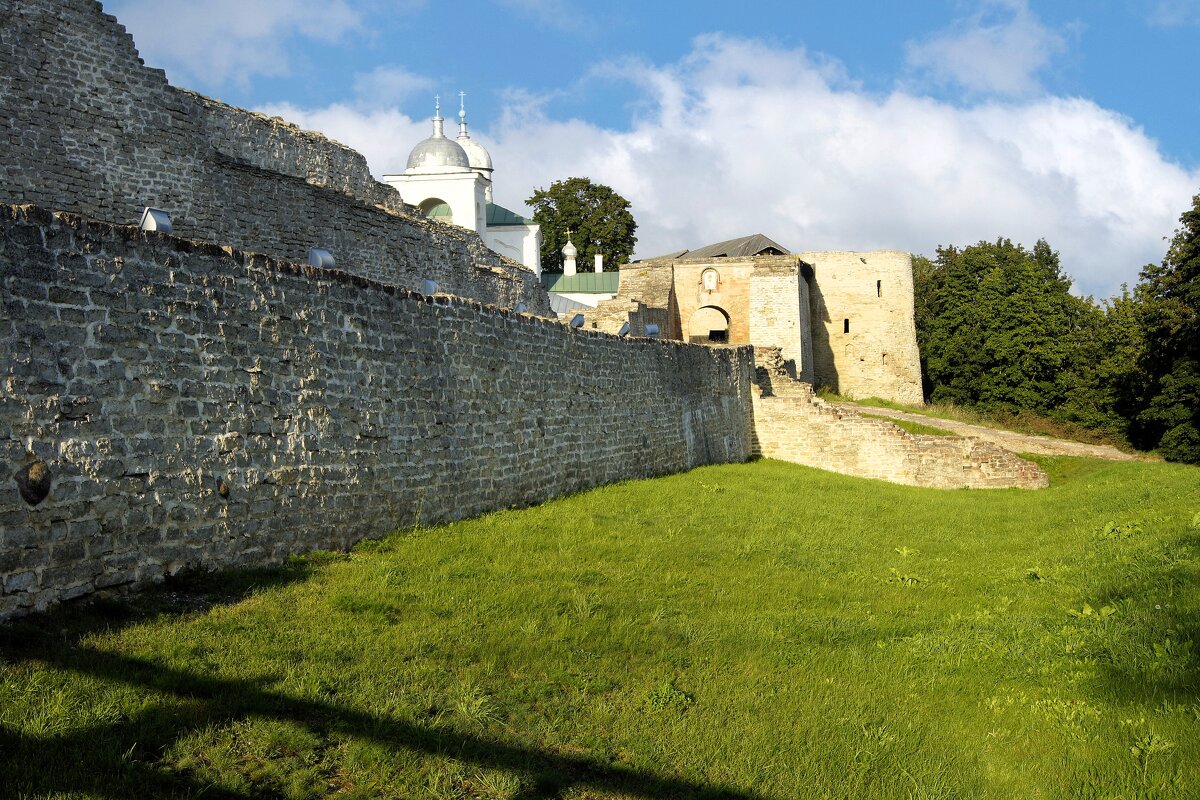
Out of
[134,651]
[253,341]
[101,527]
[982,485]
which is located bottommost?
[982,485]

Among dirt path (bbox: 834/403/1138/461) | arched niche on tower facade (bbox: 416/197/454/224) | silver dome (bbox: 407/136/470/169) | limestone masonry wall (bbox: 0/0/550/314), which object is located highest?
silver dome (bbox: 407/136/470/169)

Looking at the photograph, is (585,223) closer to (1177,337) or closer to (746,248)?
(746,248)

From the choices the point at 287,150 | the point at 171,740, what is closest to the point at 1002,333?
the point at 287,150

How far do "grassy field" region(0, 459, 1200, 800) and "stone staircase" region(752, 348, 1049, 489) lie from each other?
1200cm

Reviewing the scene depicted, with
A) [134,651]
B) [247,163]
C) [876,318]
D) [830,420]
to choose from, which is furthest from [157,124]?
[876,318]

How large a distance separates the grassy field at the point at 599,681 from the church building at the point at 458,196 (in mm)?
32922

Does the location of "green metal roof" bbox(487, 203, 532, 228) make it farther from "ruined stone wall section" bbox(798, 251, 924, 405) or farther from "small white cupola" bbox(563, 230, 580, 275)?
"ruined stone wall section" bbox(798, 251, 924, 405)

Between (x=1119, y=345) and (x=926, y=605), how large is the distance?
91.0 ft

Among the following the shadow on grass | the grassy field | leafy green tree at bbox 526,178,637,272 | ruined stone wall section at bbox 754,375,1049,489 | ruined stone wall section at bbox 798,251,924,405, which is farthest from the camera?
leafy green tree at bbox 526,178,637,272

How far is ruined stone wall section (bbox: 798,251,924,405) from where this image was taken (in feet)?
121

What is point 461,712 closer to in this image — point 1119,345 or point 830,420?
point 830,420

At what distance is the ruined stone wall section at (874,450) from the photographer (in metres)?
21.3

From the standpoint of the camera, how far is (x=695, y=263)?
32.3m

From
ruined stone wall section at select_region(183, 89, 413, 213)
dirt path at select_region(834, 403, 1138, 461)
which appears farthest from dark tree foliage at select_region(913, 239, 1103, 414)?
ruined stone wall section at select_region(183, 89, 413, 213)
